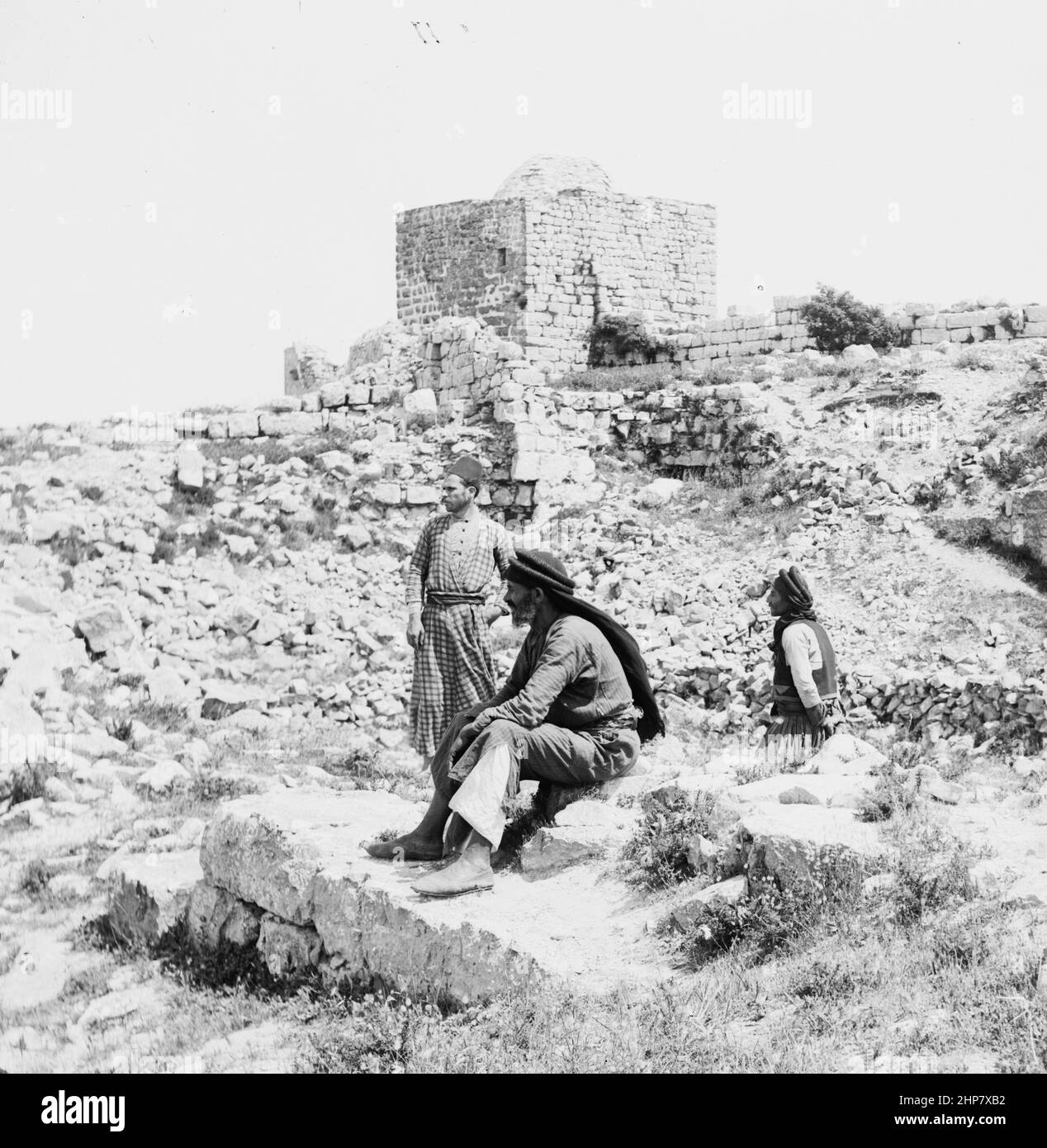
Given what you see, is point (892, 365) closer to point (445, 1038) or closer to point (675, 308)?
point (675, 308)

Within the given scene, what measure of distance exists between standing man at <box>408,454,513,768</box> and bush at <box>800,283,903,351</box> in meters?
10.7

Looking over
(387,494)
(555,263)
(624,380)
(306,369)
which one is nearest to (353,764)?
(387,494)

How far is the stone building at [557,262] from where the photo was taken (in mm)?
19312

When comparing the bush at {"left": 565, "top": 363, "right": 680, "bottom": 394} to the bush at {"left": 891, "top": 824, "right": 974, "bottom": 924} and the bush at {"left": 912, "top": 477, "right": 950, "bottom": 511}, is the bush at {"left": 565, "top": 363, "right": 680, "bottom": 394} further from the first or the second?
the bush at {"left": 891, "top": 824, "right": 974, "bottom": 924}

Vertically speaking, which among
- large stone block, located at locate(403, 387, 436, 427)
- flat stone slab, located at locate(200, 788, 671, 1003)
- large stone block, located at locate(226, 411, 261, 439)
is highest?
large stone block, located at locate(403, 387, 436, 427)

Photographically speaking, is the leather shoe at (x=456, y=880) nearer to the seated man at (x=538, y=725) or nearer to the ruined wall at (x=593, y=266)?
the seated man at (x=538, y=725)

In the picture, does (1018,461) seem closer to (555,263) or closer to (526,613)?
(526,613)

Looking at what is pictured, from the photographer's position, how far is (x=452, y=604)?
7867 millimetres

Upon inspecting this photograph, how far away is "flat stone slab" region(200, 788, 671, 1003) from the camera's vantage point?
4.72 metres

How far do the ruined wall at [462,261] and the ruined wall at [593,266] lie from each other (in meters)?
0.31

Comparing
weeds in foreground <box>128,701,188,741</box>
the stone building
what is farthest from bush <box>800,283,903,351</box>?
weeds in foreground <box>128,701,188,741</box>

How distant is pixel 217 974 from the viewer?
18.4 feet
